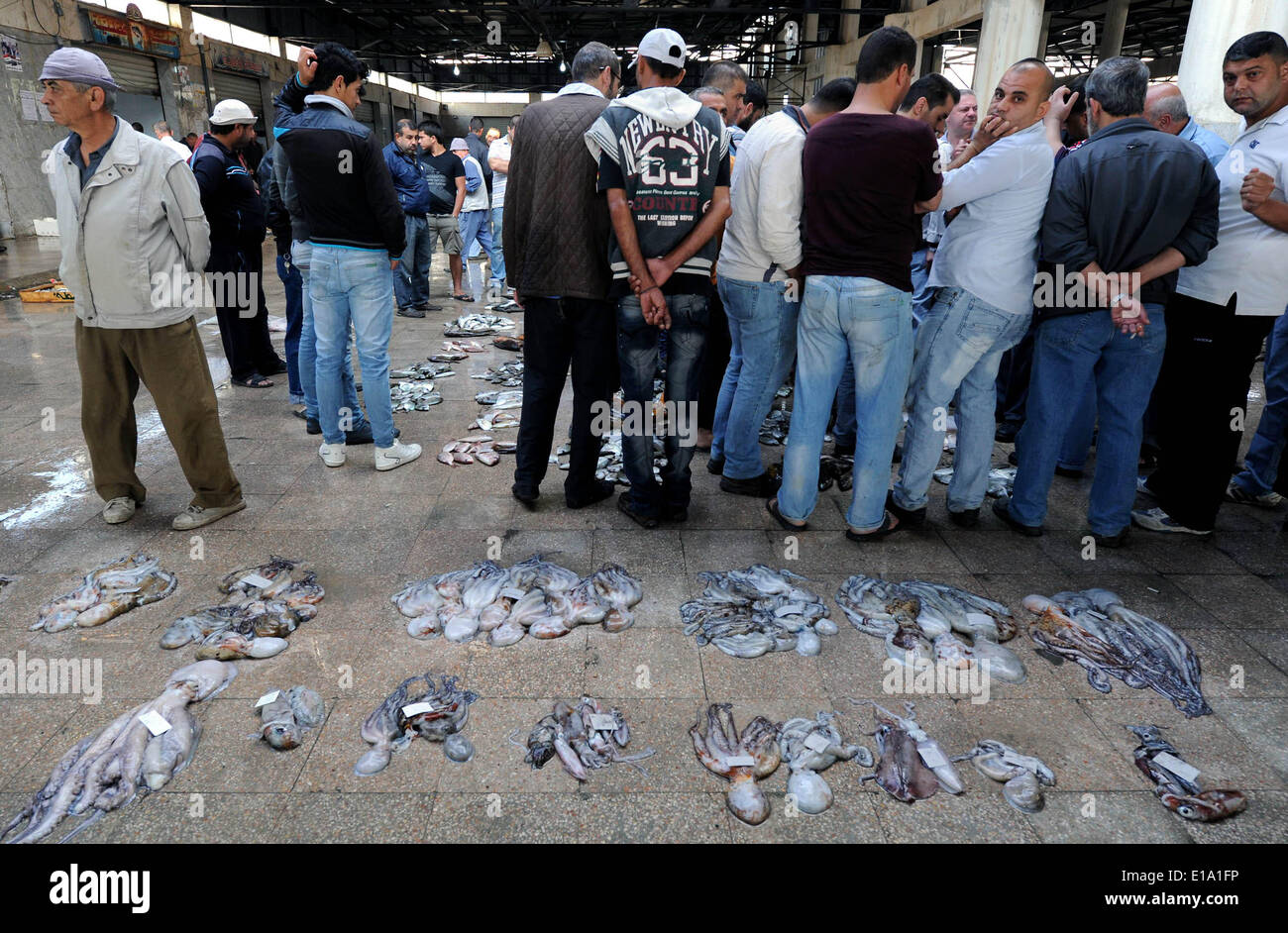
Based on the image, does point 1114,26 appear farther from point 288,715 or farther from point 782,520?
point 288,715

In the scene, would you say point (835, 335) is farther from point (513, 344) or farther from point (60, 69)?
point (513, 344)

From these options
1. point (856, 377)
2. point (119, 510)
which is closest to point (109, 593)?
point (119, 510)

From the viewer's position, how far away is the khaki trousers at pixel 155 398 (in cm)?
359

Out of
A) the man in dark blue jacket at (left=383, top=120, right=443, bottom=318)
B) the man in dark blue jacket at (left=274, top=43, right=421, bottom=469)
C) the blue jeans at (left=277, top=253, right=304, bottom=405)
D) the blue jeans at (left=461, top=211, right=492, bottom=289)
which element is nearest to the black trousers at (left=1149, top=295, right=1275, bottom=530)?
the man in dark blue jacket at (left=274, top=43, right=421, bottom=469)

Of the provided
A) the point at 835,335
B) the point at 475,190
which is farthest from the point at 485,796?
the point at 475,190

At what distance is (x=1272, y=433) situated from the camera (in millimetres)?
4344

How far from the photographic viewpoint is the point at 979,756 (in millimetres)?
2352

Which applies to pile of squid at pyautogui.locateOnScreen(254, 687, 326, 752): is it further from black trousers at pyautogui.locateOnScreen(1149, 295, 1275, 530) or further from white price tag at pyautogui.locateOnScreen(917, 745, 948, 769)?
black trousers at pyautogui.locateOnScreen(1149, 295, 1275, 530)

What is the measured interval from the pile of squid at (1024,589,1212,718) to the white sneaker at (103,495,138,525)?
4.18 m

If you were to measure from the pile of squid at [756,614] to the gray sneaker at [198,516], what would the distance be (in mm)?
2415

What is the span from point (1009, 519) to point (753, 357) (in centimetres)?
153

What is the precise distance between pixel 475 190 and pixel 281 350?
132 inches

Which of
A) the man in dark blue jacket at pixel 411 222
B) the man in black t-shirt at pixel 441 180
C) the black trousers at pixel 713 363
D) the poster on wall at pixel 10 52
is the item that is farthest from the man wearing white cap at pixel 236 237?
the poster on wall at pixel 10 52

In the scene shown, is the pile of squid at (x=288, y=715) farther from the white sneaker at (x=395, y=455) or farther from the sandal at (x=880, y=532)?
the sandal at (x=880, y=532)
